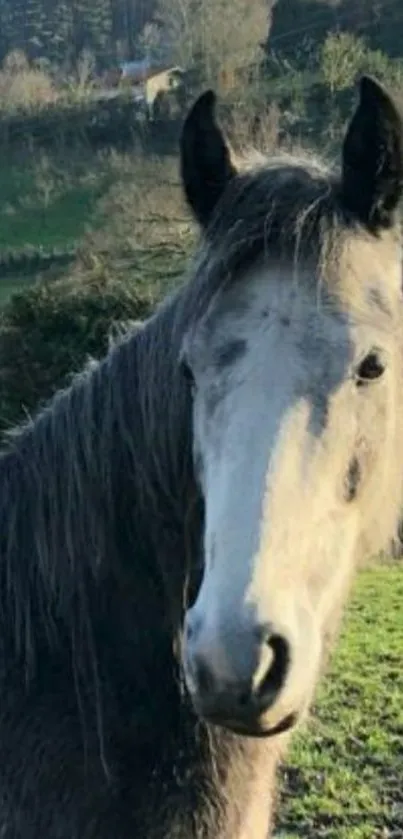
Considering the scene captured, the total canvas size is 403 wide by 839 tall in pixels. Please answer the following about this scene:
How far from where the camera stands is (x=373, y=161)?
2.93 metres

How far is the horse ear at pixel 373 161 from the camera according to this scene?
2.89 m

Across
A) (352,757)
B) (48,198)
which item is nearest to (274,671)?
(352,757)

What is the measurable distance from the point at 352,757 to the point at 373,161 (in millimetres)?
4617

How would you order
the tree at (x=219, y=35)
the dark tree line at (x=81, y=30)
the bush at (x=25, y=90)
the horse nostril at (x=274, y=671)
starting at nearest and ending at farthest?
the horse nostril at (x=274, y=671) < the tree at (x=219, y=35) < the bush at (x=25, y=90) < the dark tree line at (x=81, y=30)

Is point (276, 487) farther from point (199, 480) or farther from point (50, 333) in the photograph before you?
point (50, 333)

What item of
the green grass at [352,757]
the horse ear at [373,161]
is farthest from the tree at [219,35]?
the horse ear at [373,161]

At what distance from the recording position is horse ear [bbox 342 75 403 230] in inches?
114

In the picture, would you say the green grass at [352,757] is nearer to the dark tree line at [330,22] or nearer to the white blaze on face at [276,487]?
the white blaze on face at [276,487]

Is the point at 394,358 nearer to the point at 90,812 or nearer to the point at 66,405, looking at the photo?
the point at 66,405

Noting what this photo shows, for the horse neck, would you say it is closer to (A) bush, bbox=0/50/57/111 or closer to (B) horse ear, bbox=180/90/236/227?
(B) horse ear, bbox=180/90/236/227

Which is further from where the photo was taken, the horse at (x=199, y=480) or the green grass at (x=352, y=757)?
the green grass at (x=352, y=757)

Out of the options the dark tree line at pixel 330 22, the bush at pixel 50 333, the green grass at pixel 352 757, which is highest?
the green grass at pixel 352 757

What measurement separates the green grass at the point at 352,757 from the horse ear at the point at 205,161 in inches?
90.5

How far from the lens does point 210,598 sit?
2350 millimetres
